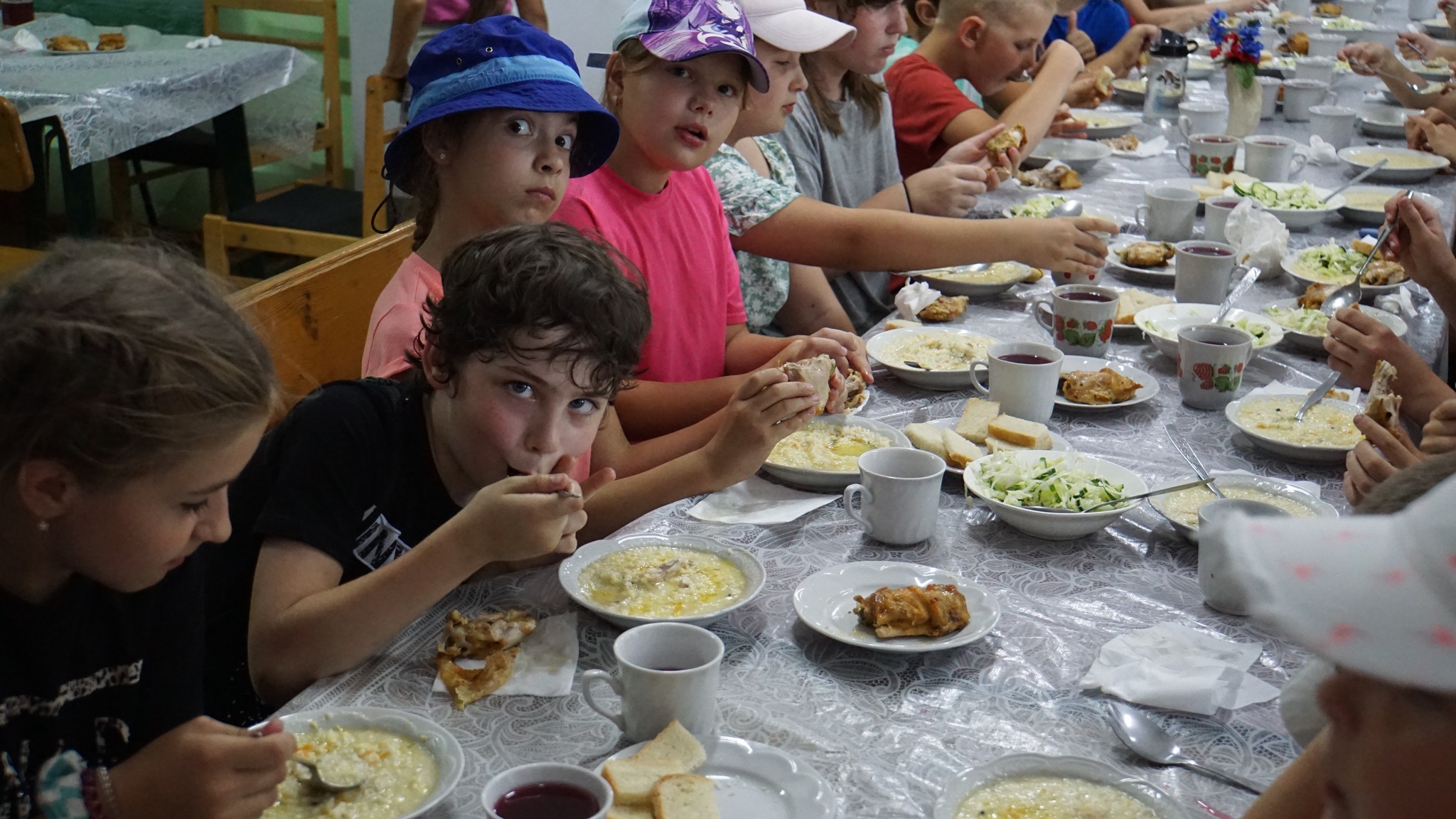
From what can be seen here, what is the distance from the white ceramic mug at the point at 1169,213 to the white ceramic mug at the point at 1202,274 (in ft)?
1.20

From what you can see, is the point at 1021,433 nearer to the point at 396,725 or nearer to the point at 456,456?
the point at 456,456

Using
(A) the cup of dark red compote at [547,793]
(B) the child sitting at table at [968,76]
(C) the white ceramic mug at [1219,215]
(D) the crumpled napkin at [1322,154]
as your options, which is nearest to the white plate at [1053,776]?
(A) the cup of dark red compote at [547,793]

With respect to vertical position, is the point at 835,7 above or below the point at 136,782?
above

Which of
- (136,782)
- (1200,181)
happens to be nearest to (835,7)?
(1200,181)

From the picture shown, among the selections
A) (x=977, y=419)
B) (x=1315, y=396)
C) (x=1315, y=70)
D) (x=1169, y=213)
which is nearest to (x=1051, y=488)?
(x=977, y=419)

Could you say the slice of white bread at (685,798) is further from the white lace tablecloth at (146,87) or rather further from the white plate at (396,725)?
the white lace tablecloth at (146,87)

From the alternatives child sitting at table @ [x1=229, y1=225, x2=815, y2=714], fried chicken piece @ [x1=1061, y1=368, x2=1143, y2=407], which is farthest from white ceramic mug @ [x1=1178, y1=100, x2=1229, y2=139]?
child sitting at table @ [x1=229, y1=225, x2=815, y2=714]

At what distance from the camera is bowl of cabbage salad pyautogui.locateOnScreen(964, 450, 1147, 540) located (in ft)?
5.18

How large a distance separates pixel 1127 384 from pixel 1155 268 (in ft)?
2.76

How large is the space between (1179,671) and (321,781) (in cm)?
87

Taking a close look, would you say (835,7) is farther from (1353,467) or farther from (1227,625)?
(1227,625)

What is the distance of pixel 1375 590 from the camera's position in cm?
50

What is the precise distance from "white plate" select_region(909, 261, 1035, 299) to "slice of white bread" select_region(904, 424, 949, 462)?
0.79 metres

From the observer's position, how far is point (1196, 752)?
3.83ft
